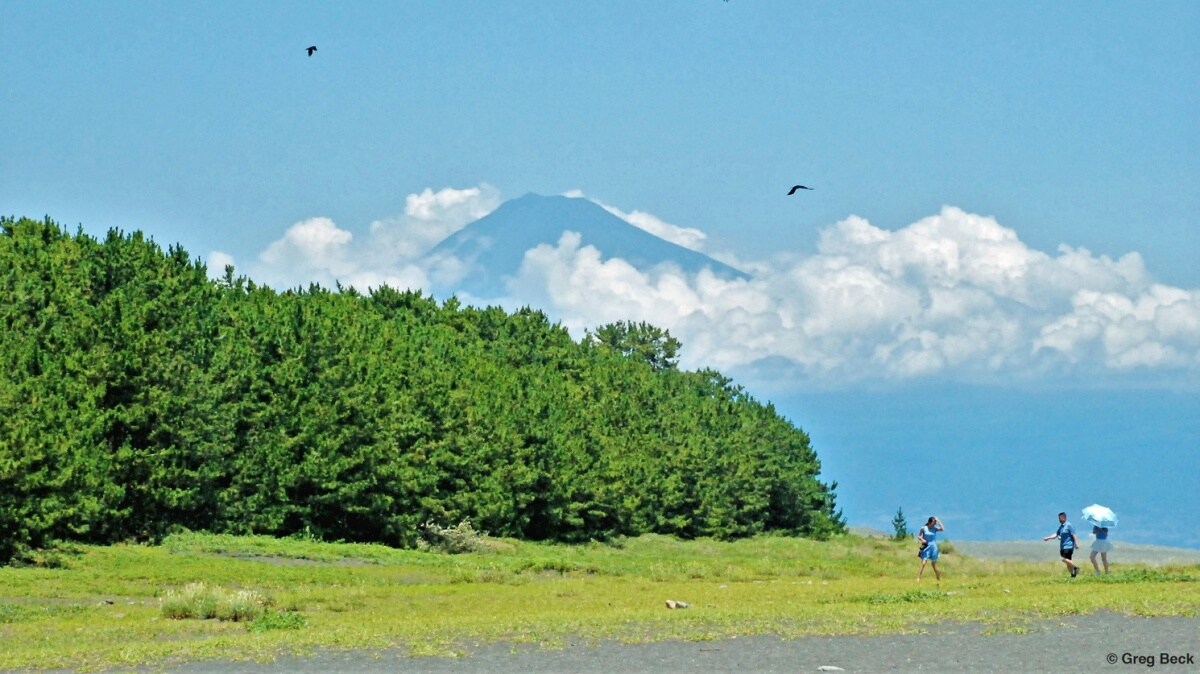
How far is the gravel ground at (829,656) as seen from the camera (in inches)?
917

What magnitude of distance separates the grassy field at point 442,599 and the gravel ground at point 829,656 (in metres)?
1.07

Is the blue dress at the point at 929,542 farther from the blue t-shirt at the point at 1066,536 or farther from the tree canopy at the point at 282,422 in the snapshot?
the tree canopy at the point at 282,422

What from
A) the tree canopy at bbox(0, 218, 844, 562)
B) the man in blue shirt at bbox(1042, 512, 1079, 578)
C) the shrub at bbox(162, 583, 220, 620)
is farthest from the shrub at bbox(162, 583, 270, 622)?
the man in blue shirt at bbox(1042, 512, 1079, 578)

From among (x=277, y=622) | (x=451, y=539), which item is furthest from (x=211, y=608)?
(x=451, y=539)

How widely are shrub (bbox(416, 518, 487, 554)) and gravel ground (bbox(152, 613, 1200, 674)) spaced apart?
1726 inches

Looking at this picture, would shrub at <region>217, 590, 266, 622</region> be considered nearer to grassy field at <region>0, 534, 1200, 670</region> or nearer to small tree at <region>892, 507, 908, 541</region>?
grassy field at <region>0, 534, 1200, 670</region>

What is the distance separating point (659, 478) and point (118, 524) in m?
45.4

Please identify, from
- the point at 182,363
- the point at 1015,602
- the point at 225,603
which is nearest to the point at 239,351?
the point at 182,363

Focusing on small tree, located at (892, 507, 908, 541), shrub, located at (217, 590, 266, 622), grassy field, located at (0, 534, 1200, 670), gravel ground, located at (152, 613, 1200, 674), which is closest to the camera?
gravel ground, located at (152, 613, 1200, 674)

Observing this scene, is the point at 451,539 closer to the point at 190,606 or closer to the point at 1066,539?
the point at 1066,539

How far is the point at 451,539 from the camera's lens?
7088cm

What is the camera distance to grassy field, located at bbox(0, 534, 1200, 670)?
28.5m

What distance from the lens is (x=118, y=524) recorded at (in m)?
57.9

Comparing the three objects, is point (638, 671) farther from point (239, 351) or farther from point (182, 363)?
point (239, 351)
